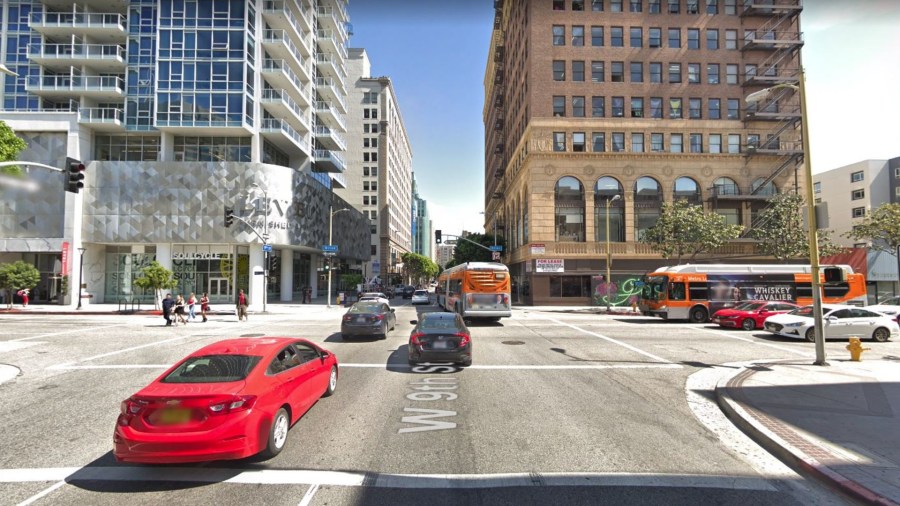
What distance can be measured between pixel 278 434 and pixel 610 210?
40577mm

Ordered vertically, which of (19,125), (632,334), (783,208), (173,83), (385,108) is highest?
(385,108)

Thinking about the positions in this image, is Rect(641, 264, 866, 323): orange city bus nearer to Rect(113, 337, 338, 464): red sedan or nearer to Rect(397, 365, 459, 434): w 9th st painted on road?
Rect(397, 365, 459, 434): w 9th st painted on road

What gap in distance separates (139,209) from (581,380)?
4056cm

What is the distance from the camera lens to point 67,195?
36500 millimetres

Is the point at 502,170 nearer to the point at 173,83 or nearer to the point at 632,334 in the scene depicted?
the point at 173,83

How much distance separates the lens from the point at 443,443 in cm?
601

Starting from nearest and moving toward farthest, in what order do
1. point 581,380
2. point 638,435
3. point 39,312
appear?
point 638,435, point 581,380, point 39,312

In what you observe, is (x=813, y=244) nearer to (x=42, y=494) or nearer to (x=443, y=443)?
(x=443, y=443)

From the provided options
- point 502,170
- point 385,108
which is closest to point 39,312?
point 502,170

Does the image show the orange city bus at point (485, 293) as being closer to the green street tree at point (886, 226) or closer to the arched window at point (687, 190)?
the arched window at point (687, 190)

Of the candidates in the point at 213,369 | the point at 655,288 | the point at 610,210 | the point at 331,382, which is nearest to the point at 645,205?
the point at 610,210

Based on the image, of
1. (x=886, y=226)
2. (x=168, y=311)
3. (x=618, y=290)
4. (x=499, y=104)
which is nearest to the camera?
(x=168, y=311)

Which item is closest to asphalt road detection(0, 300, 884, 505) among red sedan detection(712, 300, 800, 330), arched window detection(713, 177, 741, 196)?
red sedan detection(712, 300, 800, 330)

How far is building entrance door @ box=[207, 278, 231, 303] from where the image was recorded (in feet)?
130
